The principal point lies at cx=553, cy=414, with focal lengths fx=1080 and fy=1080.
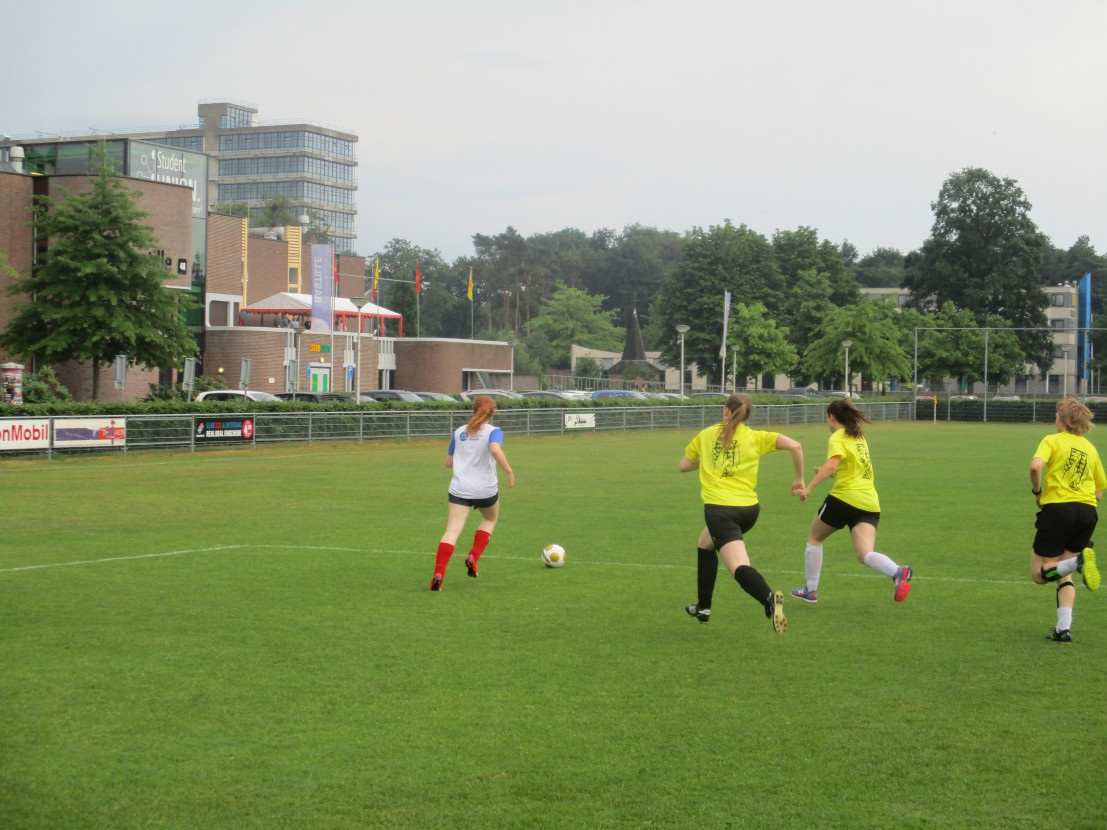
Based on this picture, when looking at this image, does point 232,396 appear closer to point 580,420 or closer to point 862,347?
point 580,420

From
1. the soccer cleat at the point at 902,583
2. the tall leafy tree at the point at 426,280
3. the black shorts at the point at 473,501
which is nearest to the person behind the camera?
the soccer cleat at the point at 902,583

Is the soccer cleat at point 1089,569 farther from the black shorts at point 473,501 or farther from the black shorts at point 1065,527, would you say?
the black shorts at point 473,501

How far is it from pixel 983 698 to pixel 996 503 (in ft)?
41.6

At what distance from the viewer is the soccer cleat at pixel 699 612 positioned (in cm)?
851

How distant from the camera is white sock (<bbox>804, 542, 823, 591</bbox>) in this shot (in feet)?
30.5

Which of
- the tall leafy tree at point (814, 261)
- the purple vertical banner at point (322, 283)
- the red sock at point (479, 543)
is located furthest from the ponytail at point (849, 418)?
the tall leafy tree at point (814, 261)

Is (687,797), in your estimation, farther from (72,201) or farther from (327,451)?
(72,201)

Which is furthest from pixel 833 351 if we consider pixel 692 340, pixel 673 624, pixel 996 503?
pixel 673 624

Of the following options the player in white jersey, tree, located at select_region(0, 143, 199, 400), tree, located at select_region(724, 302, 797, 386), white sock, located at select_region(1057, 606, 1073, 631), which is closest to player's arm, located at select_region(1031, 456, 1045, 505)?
white sock, located at select_region(1057, 606, 1073, 631)

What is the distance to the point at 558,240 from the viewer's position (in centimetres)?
15100

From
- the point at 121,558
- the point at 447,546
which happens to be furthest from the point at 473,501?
the point at 121,558

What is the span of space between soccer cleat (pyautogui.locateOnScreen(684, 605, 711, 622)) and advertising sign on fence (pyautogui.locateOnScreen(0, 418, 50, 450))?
21308 mm

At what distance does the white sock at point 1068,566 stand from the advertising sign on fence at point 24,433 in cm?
2349

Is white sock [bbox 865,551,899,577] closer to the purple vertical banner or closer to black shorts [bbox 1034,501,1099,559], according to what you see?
black shorts [bbox 1034,501,1099,559]
